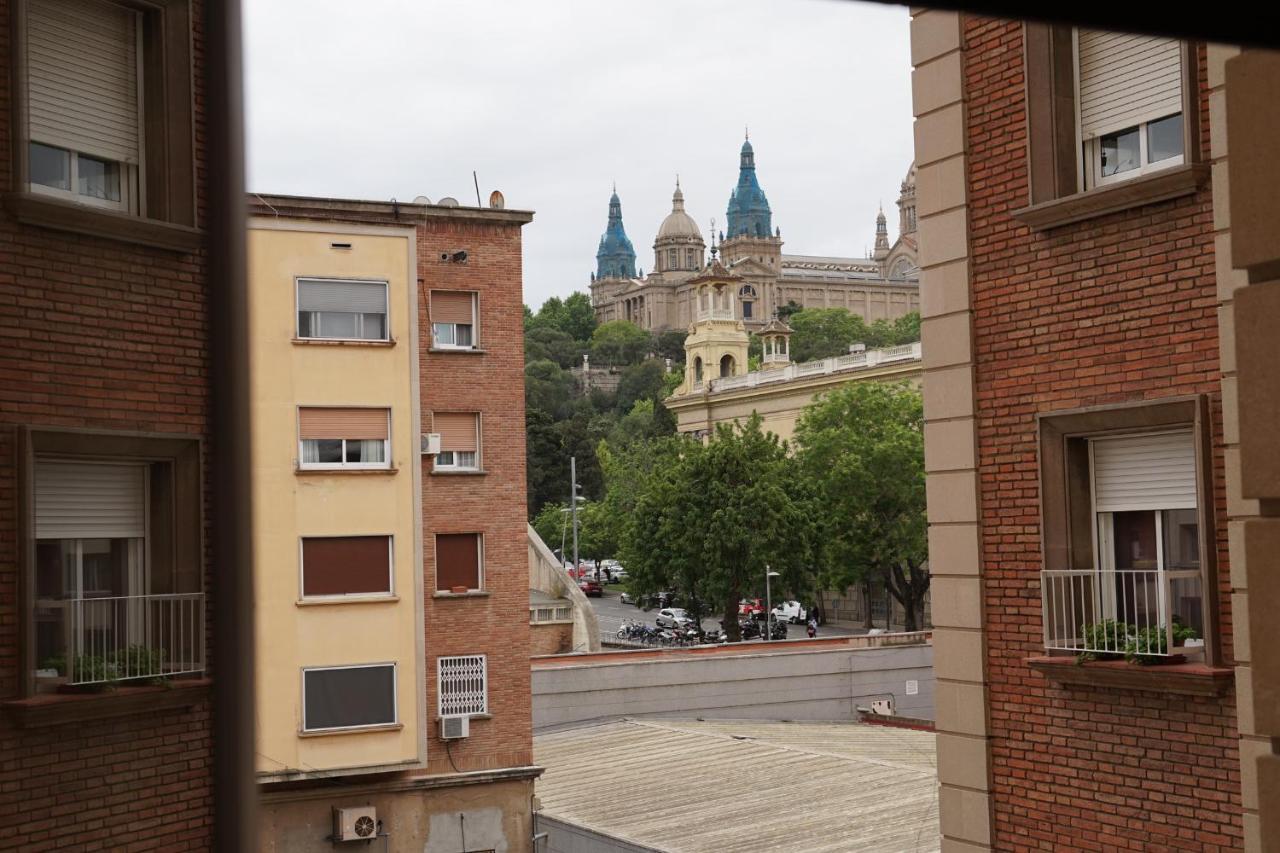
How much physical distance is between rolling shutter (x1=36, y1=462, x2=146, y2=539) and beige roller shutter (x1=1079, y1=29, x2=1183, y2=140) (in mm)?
5685

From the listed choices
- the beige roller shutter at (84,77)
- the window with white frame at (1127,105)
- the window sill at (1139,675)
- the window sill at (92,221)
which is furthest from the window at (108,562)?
the window with white frame at (1127,105)

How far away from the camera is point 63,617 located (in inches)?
330

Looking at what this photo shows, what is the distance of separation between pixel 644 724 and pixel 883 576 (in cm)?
3102

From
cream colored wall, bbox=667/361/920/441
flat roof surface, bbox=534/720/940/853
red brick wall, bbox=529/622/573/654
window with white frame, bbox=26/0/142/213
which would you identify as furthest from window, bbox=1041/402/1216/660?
cream colored wall, bbox=667/361/920/441

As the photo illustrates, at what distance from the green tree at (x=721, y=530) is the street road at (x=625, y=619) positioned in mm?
3984

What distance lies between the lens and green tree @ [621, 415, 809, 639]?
57.3 metres

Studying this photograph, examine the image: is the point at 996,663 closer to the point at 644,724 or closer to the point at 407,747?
the point at 407,747

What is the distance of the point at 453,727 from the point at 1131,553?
1524cm

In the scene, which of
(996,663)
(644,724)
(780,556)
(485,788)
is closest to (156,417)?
(996,663)

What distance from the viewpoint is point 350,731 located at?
69.4 ft

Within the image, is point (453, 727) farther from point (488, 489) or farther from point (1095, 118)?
point (1095, 118)

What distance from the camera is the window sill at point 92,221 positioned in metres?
8.06

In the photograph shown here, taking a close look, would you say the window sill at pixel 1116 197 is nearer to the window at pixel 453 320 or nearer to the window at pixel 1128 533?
the window at pixel 1128 533

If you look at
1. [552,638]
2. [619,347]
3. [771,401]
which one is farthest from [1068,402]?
[619,347]
